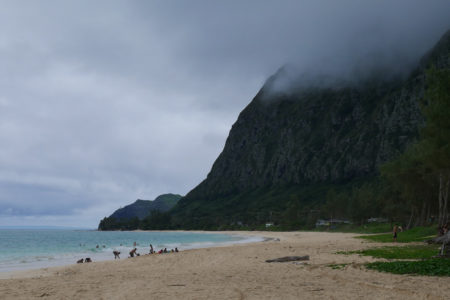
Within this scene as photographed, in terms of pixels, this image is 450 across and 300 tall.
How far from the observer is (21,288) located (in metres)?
17.0

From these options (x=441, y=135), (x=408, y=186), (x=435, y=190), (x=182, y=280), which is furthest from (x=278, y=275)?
(x=435, y=190)

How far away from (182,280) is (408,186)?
182 feet

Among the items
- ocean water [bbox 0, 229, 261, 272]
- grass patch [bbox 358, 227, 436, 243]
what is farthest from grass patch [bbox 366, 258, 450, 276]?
ocean water [bbox 0, 229, 261, 272]

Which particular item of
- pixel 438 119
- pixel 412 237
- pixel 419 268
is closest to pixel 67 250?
pixel 412 237

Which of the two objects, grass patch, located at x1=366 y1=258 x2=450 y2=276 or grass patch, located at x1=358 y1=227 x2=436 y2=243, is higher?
grass patch, located at x1=366 y1=258 x2=450 y2=276

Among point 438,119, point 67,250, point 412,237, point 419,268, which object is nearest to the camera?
point 419,268

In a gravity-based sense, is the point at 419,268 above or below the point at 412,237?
above

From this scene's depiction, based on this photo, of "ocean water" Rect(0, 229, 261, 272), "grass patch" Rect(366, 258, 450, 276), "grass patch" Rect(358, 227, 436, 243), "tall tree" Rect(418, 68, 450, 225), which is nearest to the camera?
"grass patch" Rect(366, 258, 450, 276)

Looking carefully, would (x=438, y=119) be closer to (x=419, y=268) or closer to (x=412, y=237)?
(x=412, y=237)

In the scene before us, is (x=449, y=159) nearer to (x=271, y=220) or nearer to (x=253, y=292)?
(x=253, y=292)

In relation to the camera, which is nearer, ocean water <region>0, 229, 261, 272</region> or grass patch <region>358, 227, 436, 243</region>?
ocean water <region>0, 229, 261, 272</region>

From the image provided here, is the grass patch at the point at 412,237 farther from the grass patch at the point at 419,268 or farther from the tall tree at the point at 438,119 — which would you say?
the grass patch at the point at 419,268

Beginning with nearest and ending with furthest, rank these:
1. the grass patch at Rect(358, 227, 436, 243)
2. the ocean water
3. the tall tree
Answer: the tall tree
the ocean water
the grass patch at Rect(358, 227, 436, 243)

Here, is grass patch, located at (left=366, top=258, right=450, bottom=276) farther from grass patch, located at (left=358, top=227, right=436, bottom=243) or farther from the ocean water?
the ocean water
